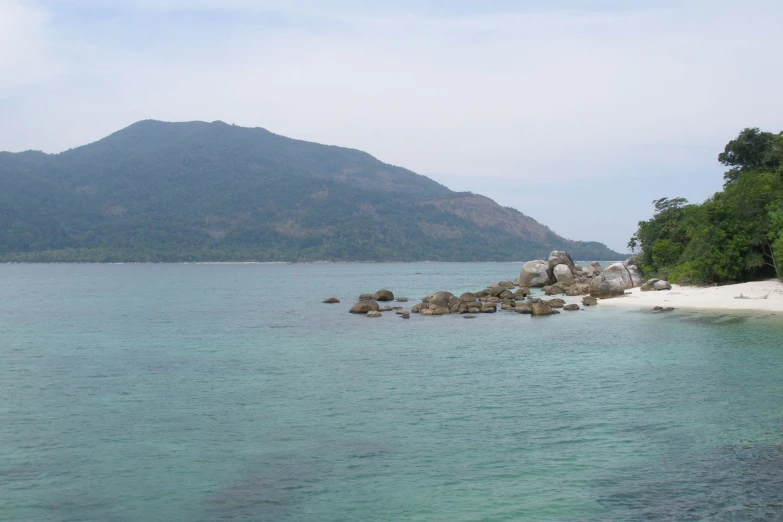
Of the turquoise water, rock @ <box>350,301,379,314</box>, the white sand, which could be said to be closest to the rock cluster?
rock @ <box>350,301,379,314</box>

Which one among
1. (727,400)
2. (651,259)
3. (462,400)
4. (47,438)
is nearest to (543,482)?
(462,400)

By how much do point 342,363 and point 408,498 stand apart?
1333cm

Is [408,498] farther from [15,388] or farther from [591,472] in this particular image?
[15,388]

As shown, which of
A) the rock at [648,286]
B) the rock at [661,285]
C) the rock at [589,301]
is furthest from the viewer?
the rock at [648,286]

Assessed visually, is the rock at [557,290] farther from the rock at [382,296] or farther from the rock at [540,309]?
the rock at [540,309]

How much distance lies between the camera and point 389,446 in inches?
561

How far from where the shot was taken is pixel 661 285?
153 feet

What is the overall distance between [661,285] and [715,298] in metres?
6.11

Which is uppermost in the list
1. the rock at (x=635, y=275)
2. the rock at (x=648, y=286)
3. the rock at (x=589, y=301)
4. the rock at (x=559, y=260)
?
the rock at (x=559, y=260)

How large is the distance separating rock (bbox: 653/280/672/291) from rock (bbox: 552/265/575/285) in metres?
13.7

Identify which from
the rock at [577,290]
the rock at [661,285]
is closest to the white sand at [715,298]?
the rock at [661,285]

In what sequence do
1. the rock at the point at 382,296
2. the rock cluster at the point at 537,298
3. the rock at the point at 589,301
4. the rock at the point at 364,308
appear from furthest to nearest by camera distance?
1. the rock at the point at 382,296
2. the rock at the point at 589,301
3. the rock at the point at 364,308
4. the rock cluster at the point at 537,298

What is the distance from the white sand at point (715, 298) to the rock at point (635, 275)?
20.9ft

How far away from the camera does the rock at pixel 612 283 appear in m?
48.7
